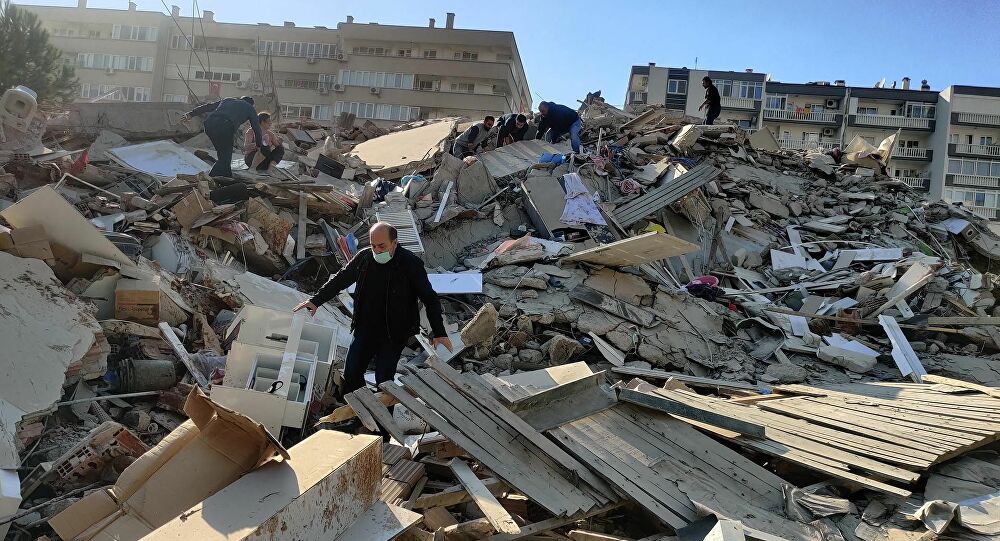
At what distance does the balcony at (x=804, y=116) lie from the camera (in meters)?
42.1

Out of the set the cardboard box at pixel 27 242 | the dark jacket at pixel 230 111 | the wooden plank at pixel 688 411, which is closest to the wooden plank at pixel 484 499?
the wooden plank at pixel 688 411

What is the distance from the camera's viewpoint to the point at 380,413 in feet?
14.0

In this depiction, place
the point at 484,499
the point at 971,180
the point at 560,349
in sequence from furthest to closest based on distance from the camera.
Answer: the point at 971,180, the point at 560,349, the point at 484,499

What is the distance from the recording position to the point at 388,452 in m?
3.91

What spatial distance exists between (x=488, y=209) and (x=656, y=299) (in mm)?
2767

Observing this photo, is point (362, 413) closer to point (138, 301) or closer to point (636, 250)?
point (138, 301)

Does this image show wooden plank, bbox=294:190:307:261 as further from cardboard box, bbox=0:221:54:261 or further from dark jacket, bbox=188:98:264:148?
cardboard box, bbox=0:221:54:261

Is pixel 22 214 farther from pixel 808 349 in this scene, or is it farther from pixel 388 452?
pixel 808 349

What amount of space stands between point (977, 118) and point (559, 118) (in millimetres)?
40945

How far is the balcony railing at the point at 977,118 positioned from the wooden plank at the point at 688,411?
153ft

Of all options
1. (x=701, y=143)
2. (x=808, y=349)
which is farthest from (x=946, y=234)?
(x=808, y=349)

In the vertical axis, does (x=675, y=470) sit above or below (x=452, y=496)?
above

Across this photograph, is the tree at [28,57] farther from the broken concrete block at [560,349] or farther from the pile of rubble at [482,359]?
the broken concrete block at [560,349]

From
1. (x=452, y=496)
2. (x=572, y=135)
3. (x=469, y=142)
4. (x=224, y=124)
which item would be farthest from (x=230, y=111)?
(x=452, y=496)
